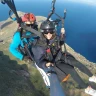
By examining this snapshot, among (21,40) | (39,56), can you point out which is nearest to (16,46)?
(21,40)

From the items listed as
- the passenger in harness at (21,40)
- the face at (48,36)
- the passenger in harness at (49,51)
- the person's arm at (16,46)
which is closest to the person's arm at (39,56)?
the passenger in harness at (49,51)

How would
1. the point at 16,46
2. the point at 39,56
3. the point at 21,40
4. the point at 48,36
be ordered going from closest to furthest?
the point at 39,56 < the point at 48,36 < the point at 21,40 < the point at 16,46

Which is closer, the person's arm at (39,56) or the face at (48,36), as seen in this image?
the person's arm at (39,56)

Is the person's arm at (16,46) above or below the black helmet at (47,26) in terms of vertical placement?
below

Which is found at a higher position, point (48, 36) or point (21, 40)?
point (48, 36)

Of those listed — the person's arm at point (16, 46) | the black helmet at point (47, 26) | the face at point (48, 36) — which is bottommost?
the person's arm at point (16, 46)

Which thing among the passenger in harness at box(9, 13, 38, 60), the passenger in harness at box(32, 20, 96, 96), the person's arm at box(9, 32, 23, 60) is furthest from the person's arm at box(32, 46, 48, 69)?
the person's arm at box(9, 32, 23, 60)

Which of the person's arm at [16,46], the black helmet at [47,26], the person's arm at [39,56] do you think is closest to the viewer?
the person's arm at [39,56]

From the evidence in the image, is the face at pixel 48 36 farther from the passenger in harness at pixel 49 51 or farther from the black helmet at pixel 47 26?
the black helmet at pixel 47 26

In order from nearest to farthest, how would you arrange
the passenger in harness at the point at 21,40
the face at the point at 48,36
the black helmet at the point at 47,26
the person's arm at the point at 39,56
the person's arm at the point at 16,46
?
1. the person's arm at the point at 39,56
2. the black helmet at the point at 47,26
3. the face at the point at 48,36
4. the passenger in harness at the point at 21,40
5. the person's arm at the point at 16,46

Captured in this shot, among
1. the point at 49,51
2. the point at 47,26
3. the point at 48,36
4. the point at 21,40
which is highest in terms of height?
the point at 47,26

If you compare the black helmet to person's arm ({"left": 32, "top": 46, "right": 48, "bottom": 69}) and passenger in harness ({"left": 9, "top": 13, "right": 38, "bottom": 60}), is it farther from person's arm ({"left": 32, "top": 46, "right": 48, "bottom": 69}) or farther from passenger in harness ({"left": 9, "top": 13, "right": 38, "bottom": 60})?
person's arm ({"left": 32, "top": 46, "right": 48, "bottom": 69})

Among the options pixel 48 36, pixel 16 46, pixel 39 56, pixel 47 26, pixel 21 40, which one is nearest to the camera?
pixel 39 56

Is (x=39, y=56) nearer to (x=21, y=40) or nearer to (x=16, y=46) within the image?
(x=21, y=40)
